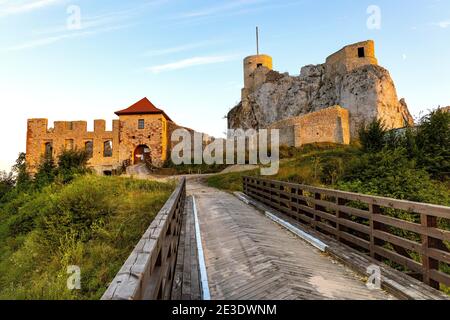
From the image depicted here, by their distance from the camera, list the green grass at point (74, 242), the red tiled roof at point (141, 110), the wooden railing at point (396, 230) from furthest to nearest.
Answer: the red tiled roof at point (141, 110)
the green grass at point (74, 242)
the wooden railing at point (396, 230)

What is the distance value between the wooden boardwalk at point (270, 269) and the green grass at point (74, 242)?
206cm

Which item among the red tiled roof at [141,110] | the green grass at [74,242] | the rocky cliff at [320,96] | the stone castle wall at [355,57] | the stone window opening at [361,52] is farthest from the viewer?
the stone window opening at [361,52]

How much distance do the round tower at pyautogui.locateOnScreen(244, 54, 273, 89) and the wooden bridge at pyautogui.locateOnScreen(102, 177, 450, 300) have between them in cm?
4478

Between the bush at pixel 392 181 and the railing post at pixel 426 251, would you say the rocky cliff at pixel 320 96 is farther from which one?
the railing post at pixel 426 251

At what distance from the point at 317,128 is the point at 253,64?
2089cm

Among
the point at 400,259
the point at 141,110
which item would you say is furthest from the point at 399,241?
the point at 141,110

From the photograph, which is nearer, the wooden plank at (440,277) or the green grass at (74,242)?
the wooden plank at (440,277)

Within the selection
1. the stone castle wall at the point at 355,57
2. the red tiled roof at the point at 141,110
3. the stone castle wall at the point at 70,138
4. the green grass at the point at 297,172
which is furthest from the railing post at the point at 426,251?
the stone castle wall at the point at 355,57

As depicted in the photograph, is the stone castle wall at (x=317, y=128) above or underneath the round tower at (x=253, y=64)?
underneath

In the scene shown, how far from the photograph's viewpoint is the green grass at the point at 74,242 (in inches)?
225

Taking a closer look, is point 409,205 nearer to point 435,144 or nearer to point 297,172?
point 435,144

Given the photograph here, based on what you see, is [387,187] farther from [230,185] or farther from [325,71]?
[325,71]

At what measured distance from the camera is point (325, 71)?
43844 millimetres
